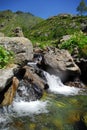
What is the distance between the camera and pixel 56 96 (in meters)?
18.8

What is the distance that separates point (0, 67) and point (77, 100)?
6.74 m

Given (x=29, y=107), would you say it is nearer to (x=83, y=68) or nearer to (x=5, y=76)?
(x=5, y=76)

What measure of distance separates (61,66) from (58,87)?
2289 mm

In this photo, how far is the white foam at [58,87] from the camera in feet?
67.9

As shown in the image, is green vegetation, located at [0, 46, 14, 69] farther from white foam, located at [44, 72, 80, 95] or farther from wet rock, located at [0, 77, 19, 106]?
white foam, located at [44, 72, 80, 95]

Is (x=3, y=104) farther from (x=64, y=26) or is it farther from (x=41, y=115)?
(x=64, y=26)

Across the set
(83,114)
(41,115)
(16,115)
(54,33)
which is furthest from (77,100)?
(54,33)

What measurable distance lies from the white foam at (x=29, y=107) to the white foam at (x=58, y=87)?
415 centimetres

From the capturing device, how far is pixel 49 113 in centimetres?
1470

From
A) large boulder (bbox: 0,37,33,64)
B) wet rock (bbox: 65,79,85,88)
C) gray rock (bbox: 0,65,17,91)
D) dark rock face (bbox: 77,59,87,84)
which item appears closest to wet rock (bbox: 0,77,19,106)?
gray rock (bbox: 0,65,17,91)

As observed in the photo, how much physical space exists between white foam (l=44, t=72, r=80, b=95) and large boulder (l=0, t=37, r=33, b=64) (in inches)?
209

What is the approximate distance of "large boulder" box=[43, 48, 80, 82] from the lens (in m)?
23.3

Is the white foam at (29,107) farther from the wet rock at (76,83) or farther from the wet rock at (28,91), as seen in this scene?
the wet rock at (76,83)

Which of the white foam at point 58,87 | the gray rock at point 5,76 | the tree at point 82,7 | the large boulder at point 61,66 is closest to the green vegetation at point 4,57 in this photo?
the gray rock at point 5,76
